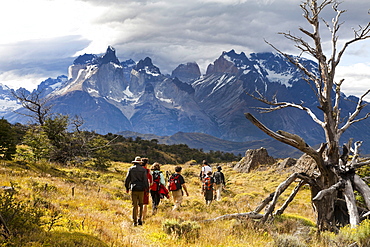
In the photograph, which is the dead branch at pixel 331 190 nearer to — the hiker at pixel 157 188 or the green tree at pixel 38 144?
the hiker at pixel 157 188

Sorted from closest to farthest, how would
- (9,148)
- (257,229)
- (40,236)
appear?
(40,236) < (257,229) < (9,148)

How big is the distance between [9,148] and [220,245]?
15447mm

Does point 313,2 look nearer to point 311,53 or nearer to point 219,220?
point 311,53

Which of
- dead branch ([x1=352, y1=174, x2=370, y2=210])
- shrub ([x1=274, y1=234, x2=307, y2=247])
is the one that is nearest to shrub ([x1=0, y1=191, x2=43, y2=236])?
shrub ([x1=274, y1=234, x2=307, y2=247])

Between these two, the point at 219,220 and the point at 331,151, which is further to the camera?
the point at 219,220

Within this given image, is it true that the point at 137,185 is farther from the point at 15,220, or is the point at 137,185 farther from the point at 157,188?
the point at 15,220

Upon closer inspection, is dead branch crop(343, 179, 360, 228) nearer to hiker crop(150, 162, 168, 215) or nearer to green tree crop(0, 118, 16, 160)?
hiker crop(150, 162, 168, 215)

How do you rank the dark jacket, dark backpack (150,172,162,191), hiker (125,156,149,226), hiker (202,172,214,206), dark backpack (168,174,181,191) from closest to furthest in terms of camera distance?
1. hiker (125,156,149,226)
2. the dark jacket
3. dark backpack (150,172,162,191)
4. dark backpack (168,174,181,191)
5. hiker (202,172,214,206)

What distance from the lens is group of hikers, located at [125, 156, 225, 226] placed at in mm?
9625

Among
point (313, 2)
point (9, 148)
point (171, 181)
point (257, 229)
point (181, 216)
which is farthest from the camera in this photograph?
point (9, 148)

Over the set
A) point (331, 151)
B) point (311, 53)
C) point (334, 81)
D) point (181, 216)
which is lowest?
point (181, 216)

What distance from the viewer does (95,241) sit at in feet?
20.4

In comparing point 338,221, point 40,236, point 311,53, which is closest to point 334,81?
point 311,53

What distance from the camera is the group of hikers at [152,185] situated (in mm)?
9625
